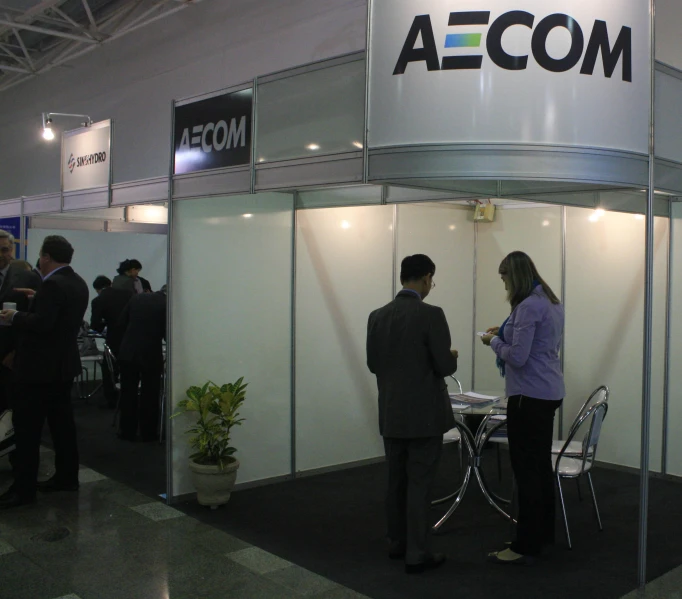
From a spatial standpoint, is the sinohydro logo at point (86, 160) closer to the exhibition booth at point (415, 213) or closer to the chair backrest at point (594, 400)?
the exhibition booth at point (415, 213)

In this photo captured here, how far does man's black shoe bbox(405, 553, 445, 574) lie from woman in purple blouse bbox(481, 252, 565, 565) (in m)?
0.28

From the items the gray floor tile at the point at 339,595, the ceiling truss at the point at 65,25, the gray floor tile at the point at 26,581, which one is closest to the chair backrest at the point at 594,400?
the gray floor tile at the point at 339,595

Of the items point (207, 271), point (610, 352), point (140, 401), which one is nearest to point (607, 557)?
point (610, 352)

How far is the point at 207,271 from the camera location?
4848 mm

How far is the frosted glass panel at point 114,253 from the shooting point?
11266 mm

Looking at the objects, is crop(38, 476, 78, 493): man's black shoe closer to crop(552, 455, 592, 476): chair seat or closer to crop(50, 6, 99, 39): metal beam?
crop(552, 455, 592, 476): chair seat

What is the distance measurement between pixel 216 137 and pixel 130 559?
2.41m

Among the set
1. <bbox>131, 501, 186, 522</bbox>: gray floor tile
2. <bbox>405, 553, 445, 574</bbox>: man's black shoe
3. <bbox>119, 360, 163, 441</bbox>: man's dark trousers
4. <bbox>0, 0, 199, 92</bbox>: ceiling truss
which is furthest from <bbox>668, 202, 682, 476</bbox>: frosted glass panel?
<bbox>0, 0, 199, 92</bbox>: ceiling truss

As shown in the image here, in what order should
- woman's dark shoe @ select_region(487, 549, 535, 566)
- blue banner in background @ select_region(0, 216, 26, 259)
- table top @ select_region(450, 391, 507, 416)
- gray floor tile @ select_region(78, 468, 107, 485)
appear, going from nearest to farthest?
woman's dark shoe @ select_region(487, 549, 535, 566), table top @ select_region(450, 391, 507, 416), gray floor tile @ select_region(78, 468, 107, 485), blue banner in background @ select_region(0, 216, 26, 259)

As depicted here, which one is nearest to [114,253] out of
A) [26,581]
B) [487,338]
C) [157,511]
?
[157,511]

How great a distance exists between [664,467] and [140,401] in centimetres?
422

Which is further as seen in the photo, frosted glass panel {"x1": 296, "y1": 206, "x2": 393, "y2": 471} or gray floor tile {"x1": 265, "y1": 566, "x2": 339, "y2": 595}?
frosted glass panel {"x1": 296, "y1": 206, "x2": 393, "y2": 471}

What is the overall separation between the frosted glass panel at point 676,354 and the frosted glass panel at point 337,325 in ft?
6.78

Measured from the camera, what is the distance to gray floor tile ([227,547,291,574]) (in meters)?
3.68
